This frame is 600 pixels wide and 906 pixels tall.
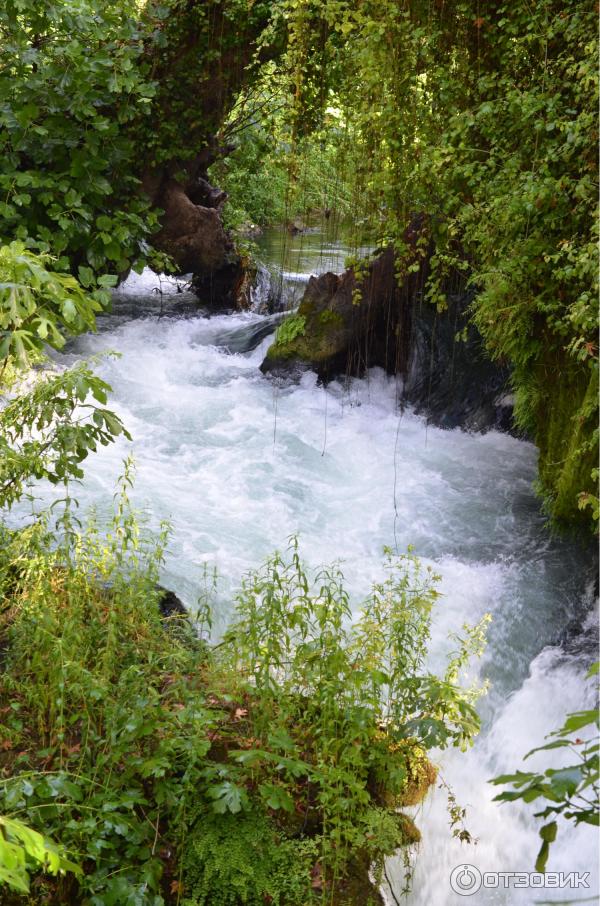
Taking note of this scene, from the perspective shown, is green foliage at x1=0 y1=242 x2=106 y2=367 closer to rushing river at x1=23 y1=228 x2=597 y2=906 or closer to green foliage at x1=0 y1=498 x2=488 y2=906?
green foliage at x1=0 y1=498 x2=488 y2=906

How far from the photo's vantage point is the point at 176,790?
2.74m

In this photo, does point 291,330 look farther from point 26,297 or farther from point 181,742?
point 181,742

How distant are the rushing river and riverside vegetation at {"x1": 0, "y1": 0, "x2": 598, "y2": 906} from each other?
7.6 inches

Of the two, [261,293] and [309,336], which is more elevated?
[261,293]

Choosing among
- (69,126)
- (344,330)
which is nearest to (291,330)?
(344,330)

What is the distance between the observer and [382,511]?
549cm

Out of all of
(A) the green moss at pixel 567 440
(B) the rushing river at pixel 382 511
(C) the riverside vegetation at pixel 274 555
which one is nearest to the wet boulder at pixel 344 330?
(B) the rushing river at pixel 382 511

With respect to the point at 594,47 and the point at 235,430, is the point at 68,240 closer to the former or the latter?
the point at 235,430

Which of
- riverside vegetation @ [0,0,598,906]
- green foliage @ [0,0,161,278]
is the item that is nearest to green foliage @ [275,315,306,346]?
riverside vegetation @ [0,0,598,906]

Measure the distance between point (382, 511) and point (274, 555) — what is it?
43.2 inches

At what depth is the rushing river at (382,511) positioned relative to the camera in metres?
3.40

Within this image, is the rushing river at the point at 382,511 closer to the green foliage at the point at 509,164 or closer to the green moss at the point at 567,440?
the green moss at the point at 567,440

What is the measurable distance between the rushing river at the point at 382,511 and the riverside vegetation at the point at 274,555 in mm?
193

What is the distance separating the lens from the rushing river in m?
3.40
